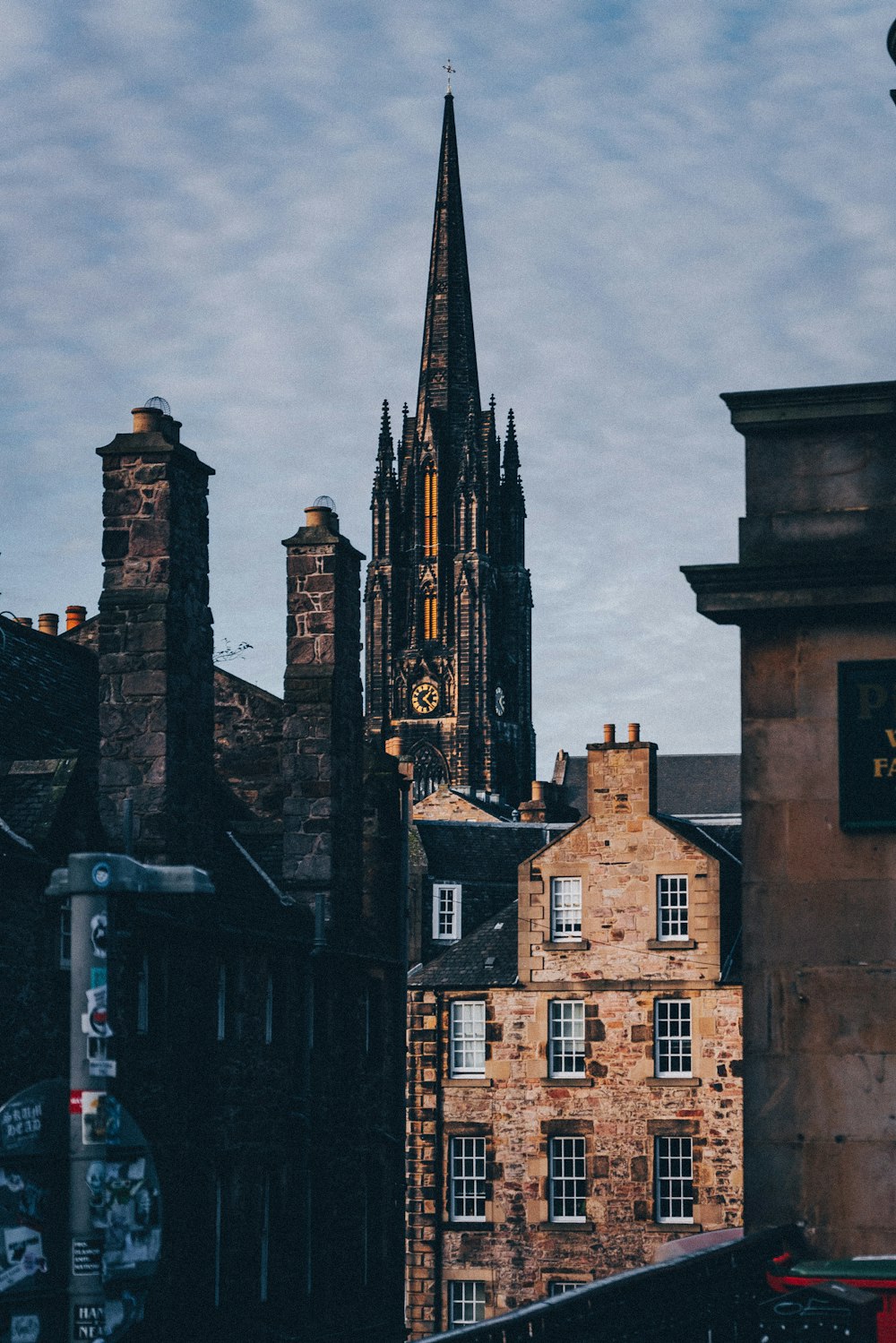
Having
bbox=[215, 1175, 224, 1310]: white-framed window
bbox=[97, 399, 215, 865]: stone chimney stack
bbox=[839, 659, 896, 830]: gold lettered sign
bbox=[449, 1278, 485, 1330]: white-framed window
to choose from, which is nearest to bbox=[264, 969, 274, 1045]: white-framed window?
bbox=[97, 399, 215, 865]: stone chimney stack

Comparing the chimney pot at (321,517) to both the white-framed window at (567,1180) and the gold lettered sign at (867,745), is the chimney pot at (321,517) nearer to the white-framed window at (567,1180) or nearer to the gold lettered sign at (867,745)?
the gold lettered sign at (867,745)

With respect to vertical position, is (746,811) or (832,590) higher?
(832,590)

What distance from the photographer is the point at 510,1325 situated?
13359 mm

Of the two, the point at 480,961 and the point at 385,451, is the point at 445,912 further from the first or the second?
the point at 385,451

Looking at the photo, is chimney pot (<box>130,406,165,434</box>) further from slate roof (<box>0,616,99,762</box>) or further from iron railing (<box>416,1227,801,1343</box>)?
iron railing (<box>416,1227,801,1343</box>)

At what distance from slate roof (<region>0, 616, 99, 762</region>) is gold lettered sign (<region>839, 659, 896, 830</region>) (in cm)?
1199

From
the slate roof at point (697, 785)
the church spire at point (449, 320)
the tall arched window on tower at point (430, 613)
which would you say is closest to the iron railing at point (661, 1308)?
the slate roof at point (697, 785)

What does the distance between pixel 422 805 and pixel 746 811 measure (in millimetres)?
69239

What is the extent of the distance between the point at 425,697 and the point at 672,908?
271 ft

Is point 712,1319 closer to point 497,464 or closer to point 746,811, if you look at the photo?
point 746,811

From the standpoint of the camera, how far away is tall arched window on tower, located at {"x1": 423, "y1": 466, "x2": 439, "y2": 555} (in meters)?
136

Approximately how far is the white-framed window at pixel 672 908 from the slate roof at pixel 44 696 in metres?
21.2

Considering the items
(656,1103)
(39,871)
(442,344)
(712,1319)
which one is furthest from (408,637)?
(712,1319)

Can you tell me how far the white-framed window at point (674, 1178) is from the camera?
4809 centimetres
